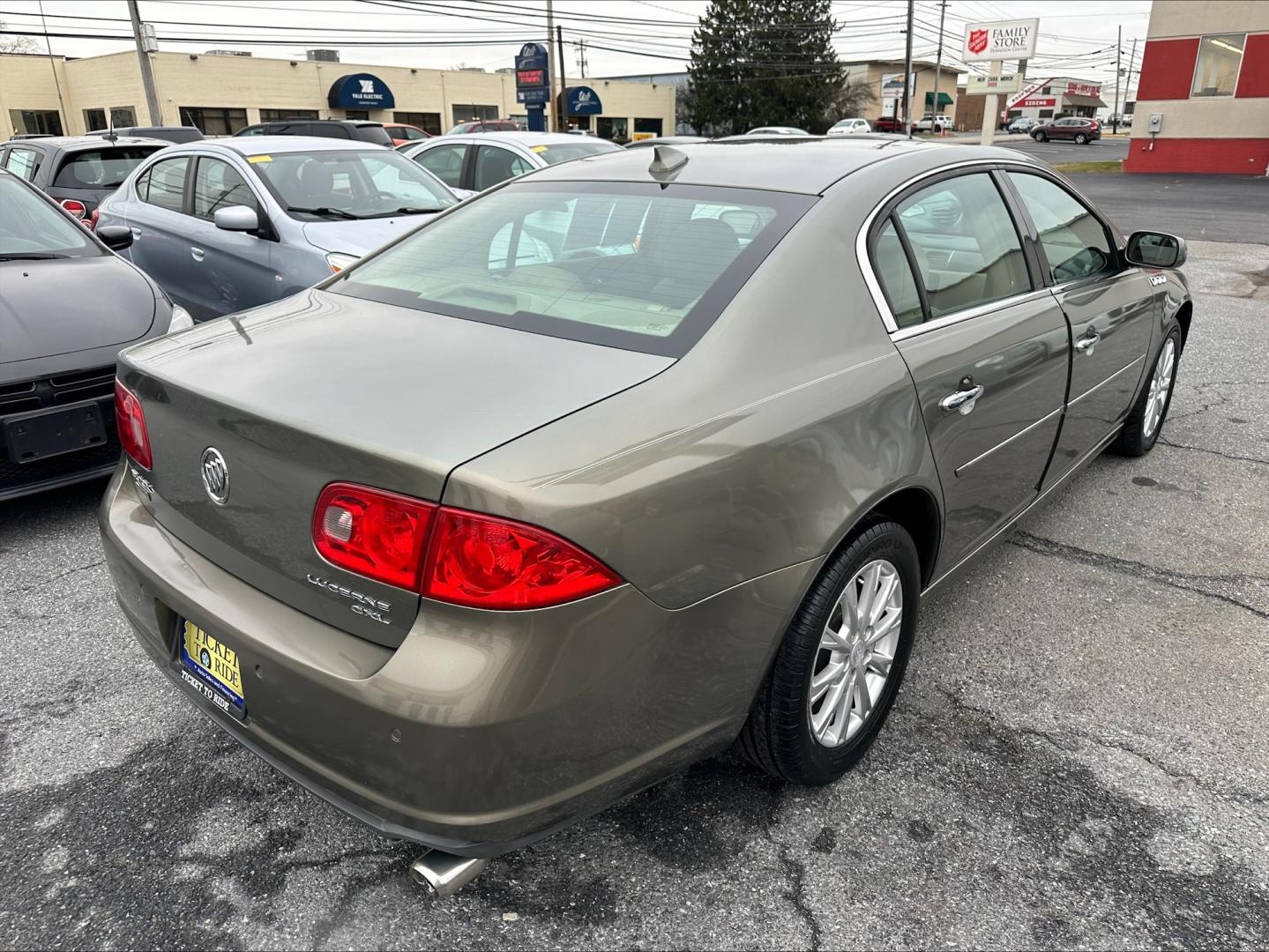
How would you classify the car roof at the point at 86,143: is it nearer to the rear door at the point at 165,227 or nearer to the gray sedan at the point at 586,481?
the rear door at the point at 165,227

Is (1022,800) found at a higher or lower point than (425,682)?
lower

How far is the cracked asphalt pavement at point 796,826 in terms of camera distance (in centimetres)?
201

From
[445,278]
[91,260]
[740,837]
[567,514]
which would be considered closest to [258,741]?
[567,514]

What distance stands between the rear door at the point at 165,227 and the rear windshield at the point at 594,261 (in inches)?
184

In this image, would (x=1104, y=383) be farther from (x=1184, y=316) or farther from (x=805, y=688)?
(x=805, y=688)

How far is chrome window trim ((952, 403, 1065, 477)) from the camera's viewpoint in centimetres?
265

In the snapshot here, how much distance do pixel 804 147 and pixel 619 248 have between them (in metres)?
0.81

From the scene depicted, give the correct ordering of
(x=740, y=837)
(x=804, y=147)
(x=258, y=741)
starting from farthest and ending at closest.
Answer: (x=804, y=147), (x=740, y=837), (x=258, y=741)

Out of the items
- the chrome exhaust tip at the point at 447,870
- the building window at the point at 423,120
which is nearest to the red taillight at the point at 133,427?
the chrome exhaust tip at the point at 447,870

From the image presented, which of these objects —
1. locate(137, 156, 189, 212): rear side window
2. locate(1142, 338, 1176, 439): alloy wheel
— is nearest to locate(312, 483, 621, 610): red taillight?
locate(1142, 338, 1176, 439): alloy wheel

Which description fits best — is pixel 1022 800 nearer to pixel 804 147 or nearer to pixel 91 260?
pixel 804 147

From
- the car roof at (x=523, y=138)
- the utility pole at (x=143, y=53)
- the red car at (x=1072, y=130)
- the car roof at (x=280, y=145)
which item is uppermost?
the utility pole at (x=143, y=53)

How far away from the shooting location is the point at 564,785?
5.76 ft

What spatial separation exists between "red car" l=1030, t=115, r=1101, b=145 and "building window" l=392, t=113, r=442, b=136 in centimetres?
3590
